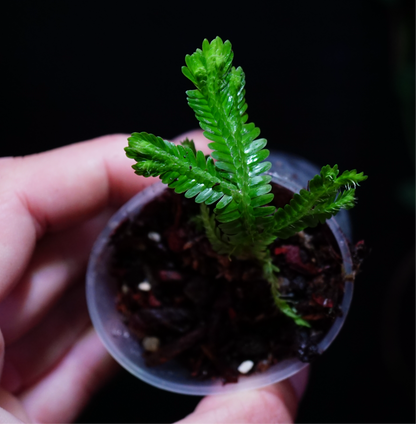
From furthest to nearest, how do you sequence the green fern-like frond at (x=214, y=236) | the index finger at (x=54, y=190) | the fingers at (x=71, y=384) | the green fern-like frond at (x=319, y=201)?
the fingers at (x=71, y=384), the index finger at (x=54, y=190), the green fern-like frond at (x=214, y=236), the green fern-like frond at (x=319, y=201)

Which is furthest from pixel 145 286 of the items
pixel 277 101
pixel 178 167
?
pixel 277 101

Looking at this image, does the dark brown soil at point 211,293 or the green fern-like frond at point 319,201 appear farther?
the dark brown soil at point 211,293

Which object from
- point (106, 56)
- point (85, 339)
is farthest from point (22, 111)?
point (85, 339)

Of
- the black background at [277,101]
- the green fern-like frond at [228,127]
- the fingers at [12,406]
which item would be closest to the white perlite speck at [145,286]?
the green fern-like frond at [228,127]

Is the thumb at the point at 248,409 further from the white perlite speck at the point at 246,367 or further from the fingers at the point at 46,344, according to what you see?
the fingers at the point at 46,344

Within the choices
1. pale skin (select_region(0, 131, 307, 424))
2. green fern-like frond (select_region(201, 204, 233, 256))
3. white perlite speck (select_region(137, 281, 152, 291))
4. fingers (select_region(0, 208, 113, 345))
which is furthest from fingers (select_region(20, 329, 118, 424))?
green fern-like frond (select_region(201, 204, 233, 256))

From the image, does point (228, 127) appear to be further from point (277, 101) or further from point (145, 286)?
point (277, 101)
